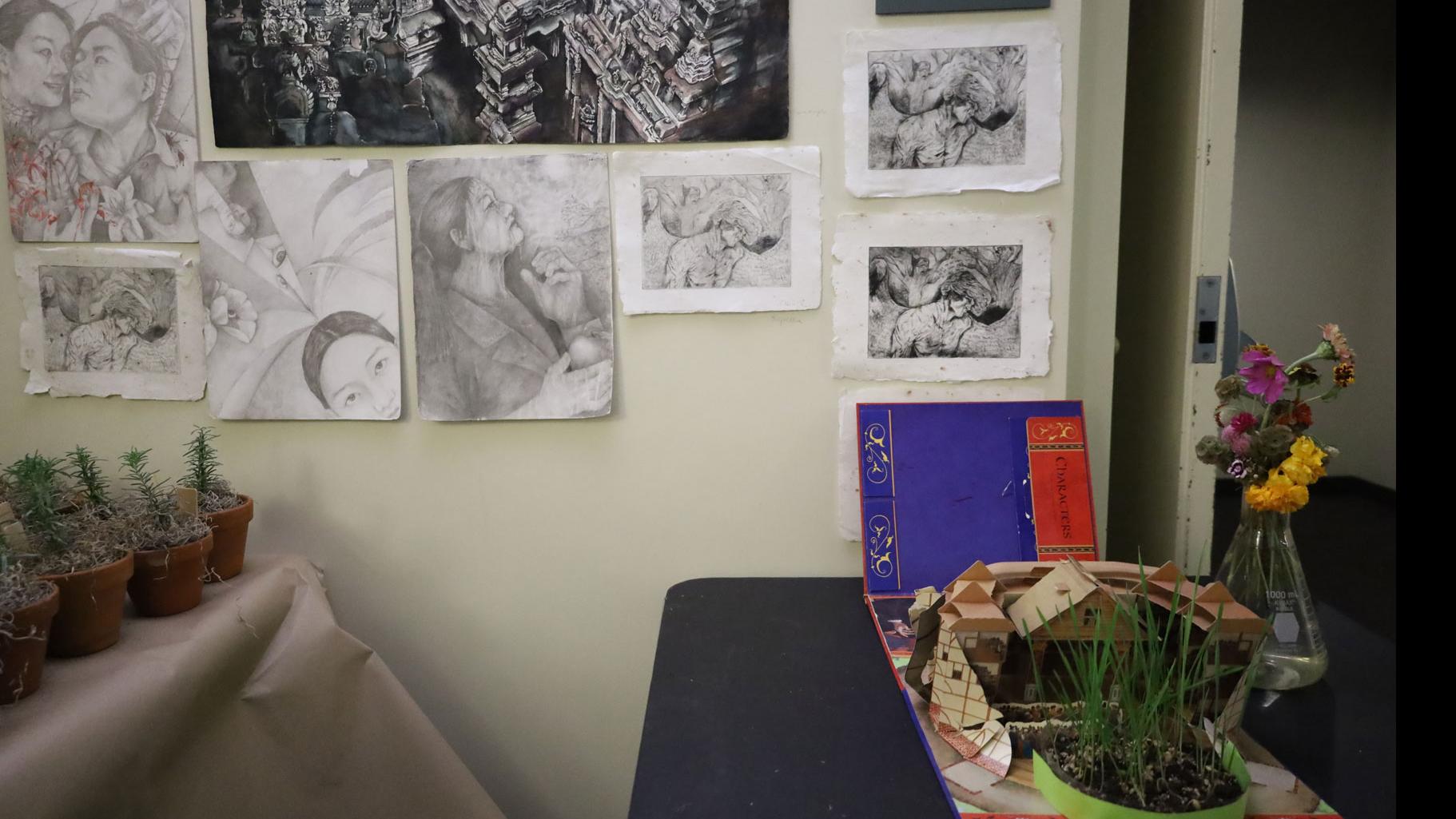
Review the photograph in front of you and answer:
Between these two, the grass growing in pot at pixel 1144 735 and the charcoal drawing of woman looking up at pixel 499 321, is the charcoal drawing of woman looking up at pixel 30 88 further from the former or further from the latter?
the grass growing in pot at pixel 1144 735

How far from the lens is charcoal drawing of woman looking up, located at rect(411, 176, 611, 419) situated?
128 centimetres

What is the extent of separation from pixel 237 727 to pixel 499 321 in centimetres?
71

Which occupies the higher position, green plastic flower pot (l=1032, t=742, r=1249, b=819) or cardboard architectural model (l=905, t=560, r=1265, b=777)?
cardboard architectural model (l=905, t=560, r=1265, b=777)

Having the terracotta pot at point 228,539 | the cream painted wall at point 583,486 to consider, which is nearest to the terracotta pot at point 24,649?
the terracotta pot at point 228,539

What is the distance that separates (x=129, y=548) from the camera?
1.04 meters

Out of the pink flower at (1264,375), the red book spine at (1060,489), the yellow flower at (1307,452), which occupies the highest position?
the pink flower at (1264,375)

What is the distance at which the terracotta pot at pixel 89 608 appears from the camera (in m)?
0.96

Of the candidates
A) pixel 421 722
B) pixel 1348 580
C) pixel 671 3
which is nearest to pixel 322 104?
pixel 671 3

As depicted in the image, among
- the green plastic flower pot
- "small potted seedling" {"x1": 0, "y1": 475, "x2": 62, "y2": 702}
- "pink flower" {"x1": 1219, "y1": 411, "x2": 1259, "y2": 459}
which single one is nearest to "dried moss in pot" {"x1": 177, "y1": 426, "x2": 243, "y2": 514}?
"small potted seedling" {"x1": 0, "y1": 475, "x2": 62, "y2": 702}

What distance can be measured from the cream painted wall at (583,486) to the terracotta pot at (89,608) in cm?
38

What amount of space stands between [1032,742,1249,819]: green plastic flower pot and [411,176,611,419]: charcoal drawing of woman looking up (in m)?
0.86

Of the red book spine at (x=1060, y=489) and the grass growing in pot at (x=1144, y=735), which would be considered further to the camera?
the red book spine at (x=1060, y=489)

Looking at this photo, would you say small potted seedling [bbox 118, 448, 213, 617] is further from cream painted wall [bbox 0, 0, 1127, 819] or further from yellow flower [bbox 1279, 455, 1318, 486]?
yellow flower [bbox 1279, 455, 1318, 486]

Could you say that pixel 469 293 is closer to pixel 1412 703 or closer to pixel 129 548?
pixel 129 548
